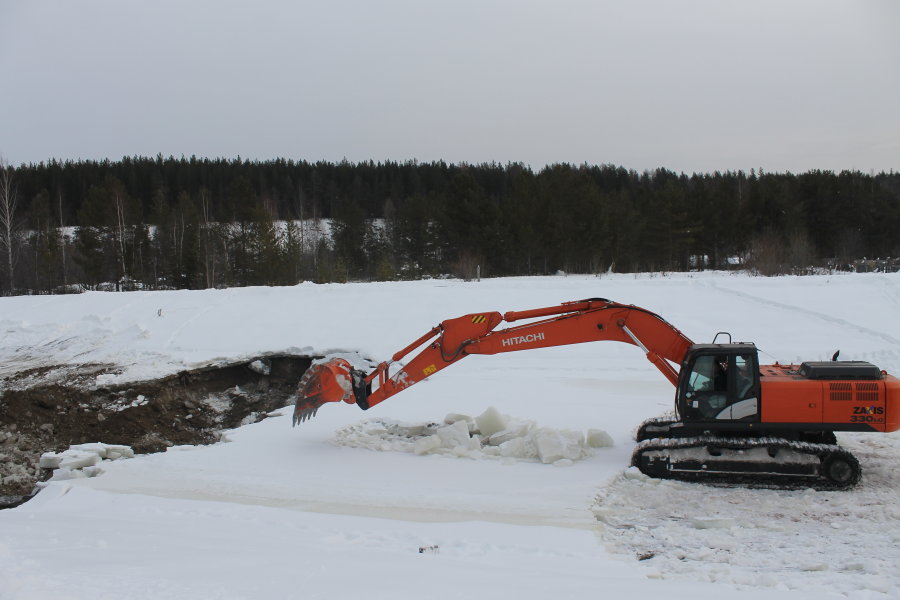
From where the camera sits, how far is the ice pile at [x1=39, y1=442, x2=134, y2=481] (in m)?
7.97

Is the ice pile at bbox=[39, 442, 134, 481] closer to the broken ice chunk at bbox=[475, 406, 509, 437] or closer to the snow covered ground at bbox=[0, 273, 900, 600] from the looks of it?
the snow covered ground at bbox=[0, 273, 900, 600]

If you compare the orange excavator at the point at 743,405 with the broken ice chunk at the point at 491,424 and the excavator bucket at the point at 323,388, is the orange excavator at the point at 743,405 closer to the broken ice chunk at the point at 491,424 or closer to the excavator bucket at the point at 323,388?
the broken ice chunk at the point at 491,424

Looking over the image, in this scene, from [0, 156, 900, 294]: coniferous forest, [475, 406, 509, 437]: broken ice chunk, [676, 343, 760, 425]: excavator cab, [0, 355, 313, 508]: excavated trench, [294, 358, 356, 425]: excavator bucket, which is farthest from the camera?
[0, 156, 900, 294]: coniferous forest

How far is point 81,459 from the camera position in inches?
321

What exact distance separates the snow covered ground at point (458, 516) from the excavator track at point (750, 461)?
200 millimetres

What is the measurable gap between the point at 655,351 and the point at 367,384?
12.7 feet

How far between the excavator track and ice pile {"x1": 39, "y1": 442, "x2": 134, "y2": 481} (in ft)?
22.8

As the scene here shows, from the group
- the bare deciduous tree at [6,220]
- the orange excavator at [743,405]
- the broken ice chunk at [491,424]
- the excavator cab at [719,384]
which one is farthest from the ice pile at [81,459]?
the bare deciduous tree at [6,220]

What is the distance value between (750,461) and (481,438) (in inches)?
138

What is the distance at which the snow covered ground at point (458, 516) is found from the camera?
4773 mm

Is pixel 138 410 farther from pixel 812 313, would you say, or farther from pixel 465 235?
pixel 465 235

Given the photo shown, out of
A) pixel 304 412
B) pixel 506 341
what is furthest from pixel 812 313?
pixel 304 412

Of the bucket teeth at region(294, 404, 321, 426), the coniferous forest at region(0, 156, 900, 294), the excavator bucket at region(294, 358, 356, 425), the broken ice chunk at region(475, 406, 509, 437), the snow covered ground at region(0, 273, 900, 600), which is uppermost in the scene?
the coniferous forest at region(0, 156, 900, 294)

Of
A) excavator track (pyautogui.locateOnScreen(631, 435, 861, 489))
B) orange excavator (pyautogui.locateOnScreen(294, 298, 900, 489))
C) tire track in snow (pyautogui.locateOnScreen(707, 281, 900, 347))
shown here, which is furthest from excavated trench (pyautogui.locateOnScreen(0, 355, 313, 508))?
tire track in snow (pyautogui.locateOnScreen(707, 281, 900, 347))
